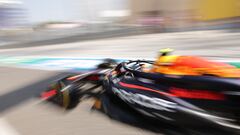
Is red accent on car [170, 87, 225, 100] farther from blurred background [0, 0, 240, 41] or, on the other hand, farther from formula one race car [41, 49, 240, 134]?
blurred background [0, 0, 240, 41]

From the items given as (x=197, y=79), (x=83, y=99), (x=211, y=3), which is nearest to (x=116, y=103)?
(x=83, y=99)

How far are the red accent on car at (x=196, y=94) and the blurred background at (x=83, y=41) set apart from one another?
22.5 inches

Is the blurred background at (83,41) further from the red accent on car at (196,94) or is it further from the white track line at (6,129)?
the red accent on car at (196,94)

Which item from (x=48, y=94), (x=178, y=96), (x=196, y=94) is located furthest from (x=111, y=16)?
(x=196, y=94)

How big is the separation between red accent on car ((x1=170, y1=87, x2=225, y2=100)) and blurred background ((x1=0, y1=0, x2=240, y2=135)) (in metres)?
0.57

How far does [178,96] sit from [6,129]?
206 cm

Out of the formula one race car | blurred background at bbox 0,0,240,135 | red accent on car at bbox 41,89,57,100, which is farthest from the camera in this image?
red accent on car at bbox 41,89,57,100

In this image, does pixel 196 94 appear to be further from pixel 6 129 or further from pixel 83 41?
pixel 83 41

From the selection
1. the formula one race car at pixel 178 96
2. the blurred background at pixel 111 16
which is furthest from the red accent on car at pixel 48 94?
the blurred background at pixel 111 16

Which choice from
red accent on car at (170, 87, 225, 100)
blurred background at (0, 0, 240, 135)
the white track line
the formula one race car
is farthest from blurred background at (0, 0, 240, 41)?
the white track line

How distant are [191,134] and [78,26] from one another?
1824 cm

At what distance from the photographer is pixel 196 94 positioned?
345 cm

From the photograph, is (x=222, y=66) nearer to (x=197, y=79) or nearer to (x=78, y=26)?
(x=197, y=79)

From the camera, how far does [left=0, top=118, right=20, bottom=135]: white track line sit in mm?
3953
